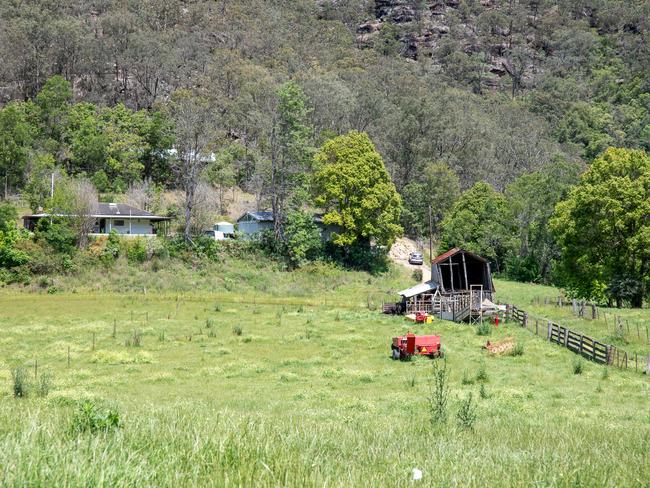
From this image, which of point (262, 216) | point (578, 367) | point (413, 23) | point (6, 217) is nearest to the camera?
point (578, 367)

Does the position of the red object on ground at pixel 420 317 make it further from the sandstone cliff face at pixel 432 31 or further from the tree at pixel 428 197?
the sandstone cliff face at pixel 432 31

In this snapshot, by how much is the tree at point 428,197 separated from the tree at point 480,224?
4.75 metres

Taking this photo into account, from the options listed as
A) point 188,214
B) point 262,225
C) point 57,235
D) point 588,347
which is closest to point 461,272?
point 588,347

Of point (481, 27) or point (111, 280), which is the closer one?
point (111, 280)

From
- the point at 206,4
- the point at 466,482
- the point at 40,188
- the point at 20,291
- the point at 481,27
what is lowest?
the point at 20,291

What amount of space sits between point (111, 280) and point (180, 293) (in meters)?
6.71

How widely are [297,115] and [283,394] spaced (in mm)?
46989

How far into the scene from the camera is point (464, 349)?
29.3 metres

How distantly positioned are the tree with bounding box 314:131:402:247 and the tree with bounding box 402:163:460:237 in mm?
13076

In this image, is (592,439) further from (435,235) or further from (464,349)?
(435,235)

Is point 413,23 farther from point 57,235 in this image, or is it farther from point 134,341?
point 134,341

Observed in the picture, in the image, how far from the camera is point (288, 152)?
207 feet

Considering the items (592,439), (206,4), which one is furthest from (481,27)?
(592,439)

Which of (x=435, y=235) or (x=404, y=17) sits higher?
(x=404, y=17)
